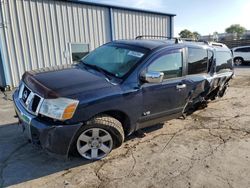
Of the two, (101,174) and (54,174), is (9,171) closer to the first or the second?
(54,174)

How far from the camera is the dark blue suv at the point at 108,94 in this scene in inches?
122

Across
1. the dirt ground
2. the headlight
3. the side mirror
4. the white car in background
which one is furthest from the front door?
the white car in background

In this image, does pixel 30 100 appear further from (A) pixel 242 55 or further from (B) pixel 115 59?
(A) pixel 242 55

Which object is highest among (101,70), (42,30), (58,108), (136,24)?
(136,24)

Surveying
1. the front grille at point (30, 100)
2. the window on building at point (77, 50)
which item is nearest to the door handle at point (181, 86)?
the front grille at point (30, 100)

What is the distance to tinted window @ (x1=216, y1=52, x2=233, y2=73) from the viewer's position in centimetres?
567

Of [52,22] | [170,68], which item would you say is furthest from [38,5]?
[170,68]

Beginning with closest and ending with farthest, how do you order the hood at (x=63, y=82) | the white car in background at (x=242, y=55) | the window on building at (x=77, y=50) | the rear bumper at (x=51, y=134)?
the rear bumper at (x=51, y=134) → the hood at (x=63, y=82) → the window on building at (x=77, y=50) → the white car in background at (x=242, y=55)

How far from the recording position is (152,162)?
356 cm

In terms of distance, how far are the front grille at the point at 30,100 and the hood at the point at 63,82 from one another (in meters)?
0.07

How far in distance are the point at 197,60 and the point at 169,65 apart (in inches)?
37.9

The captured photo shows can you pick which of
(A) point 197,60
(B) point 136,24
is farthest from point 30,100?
(B) point 136,24

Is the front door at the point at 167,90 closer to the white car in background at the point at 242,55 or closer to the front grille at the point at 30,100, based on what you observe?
the front grille at the point at 30,100

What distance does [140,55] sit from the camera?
3.99m
